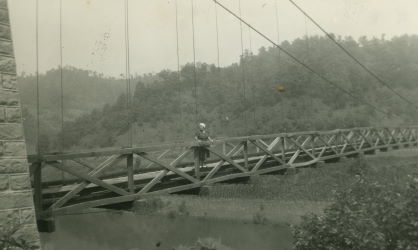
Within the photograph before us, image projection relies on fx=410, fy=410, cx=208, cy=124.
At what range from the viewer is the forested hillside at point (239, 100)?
120 feet

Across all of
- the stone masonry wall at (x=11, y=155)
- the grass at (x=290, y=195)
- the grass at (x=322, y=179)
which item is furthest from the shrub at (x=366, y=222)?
the grass at (x=322, y=179)

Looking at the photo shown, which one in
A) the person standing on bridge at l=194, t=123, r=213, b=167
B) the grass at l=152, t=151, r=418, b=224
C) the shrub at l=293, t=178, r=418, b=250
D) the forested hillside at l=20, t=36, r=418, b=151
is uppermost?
the forested hillside at l=20, t=36, r=418, b=151

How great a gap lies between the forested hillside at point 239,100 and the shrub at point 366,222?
2267cm

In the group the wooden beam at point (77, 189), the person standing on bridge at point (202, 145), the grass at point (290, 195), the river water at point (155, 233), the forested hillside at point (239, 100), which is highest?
the forested hillside at point (239, 100)

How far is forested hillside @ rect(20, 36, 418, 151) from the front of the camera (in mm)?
36656

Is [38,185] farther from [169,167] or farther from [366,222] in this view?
[366,222]

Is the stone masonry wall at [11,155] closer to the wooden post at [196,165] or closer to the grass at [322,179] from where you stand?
the wooden post at [196,165]

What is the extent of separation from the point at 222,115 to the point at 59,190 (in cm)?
4039

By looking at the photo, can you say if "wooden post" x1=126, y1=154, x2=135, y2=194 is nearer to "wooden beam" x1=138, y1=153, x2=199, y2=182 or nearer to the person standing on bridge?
"wooden beam" x1=138, y1=153, x2=199, y2=182

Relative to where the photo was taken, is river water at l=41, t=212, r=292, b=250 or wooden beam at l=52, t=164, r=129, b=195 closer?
wooden beam at l=52, t=164, r=129, b=195

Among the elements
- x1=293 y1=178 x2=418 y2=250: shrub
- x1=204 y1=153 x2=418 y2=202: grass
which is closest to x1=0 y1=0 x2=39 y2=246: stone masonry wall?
x1=293 y1=178 x2=418 y2=250: shrub

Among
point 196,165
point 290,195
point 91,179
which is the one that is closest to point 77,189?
point 91,179

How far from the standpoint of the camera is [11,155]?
3682 mm

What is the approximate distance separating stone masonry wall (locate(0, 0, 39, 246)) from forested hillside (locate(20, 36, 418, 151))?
76.1 feet
